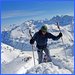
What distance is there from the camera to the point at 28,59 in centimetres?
2198

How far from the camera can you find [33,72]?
42.9ft

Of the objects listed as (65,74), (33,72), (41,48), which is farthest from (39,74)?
(41,48)

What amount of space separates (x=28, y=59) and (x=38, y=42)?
5836mm

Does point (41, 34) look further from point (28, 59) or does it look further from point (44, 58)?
point (28, 59)

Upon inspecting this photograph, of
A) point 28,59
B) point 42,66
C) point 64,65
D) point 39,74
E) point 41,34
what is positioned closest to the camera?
point 39,74


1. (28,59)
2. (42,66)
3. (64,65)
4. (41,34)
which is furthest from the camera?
(28,59)

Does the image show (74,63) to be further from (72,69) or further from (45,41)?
(45,41)

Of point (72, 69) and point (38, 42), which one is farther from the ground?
point (38, 42)

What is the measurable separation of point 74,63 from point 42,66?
223cm

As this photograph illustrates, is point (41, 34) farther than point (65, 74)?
Yes

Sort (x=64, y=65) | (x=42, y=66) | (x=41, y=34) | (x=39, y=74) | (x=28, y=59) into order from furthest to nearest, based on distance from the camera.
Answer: (x=28, y=59), (x=41, y=34), (x=64, y=65), (x=42, y=66), (x=39, y=74)

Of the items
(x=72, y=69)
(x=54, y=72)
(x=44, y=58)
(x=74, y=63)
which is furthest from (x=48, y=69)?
(x=44, y=58)

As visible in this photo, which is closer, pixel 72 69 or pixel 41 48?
pixel 72 69

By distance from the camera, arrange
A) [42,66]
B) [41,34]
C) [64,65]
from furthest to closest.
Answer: [41,34], [64,65], [42,66]
